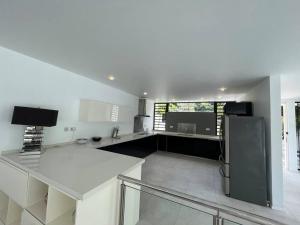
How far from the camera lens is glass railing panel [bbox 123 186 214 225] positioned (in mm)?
1474

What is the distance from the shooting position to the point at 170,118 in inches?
228

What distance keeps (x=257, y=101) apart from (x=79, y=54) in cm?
355

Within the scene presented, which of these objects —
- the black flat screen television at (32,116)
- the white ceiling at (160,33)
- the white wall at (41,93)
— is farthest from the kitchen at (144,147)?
the white ceiling at (160,33)

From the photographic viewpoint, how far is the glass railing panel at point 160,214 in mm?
1474

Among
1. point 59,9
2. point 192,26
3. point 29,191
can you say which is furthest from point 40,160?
point 192,26

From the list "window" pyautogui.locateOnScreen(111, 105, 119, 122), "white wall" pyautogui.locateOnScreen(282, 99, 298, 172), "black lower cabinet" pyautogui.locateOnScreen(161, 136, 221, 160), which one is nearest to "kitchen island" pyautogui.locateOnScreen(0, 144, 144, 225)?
"window" pyautogui.locateOnScreen(111, 105, 119, 122)

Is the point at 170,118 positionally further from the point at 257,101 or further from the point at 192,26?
the point at 192,26

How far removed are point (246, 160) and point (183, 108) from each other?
3.58 meters

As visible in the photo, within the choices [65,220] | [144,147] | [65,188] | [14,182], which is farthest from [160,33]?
[144,147]

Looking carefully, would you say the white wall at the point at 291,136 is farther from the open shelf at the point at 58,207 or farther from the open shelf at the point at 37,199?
the open shelf at the point at 37,199

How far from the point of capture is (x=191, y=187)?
2795mm

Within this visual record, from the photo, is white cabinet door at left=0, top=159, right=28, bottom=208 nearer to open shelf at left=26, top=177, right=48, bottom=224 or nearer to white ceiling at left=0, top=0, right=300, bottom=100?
open shelf at left=26, top=177, right=48, bottom=224

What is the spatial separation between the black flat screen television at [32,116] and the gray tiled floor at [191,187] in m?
1.98

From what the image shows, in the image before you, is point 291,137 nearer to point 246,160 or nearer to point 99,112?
point 246,160
